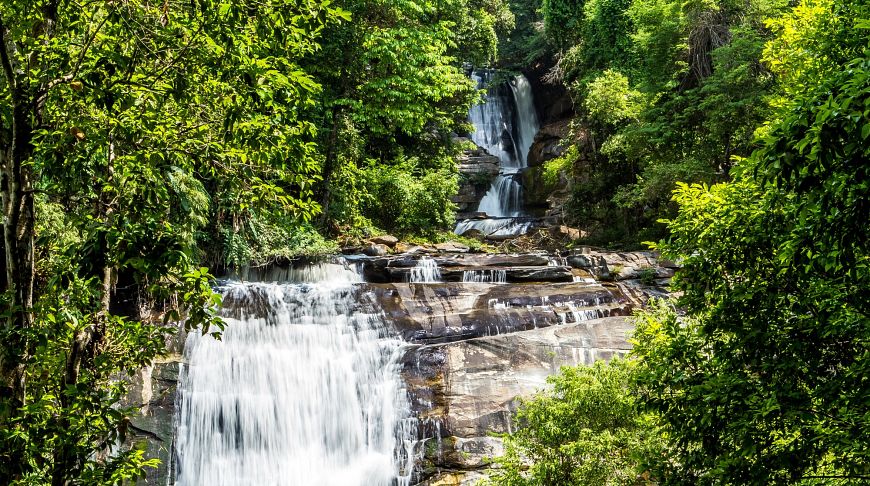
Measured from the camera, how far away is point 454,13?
86.5 feet

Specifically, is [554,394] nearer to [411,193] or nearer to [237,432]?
[237,432]

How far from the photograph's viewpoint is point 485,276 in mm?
16594

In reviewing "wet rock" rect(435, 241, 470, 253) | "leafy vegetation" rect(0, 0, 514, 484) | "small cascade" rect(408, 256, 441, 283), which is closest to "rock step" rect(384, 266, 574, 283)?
"small cascade" rect(408, 256, 441, 283)

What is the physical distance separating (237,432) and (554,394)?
6494 millimetres

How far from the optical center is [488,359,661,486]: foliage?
7035mm

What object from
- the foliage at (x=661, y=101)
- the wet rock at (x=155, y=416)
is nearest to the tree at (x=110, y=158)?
the wet rock at (x=155, y=416)

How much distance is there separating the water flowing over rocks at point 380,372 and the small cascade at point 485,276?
1.29 meters

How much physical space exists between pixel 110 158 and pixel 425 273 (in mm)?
12616

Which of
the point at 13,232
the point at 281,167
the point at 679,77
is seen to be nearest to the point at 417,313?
the point at 281,167

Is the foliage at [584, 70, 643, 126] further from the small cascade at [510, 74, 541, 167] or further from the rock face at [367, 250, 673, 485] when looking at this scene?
the small cascade at [510, 74, 541, 167]

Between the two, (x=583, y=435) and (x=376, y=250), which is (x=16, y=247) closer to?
(x=583, y=435)

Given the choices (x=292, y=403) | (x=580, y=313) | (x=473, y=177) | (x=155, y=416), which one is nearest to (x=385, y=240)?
(x=580, y=313)

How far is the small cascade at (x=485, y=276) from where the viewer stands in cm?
1652

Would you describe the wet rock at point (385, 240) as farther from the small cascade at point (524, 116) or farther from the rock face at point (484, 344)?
the small cascade at point (524, 116)
